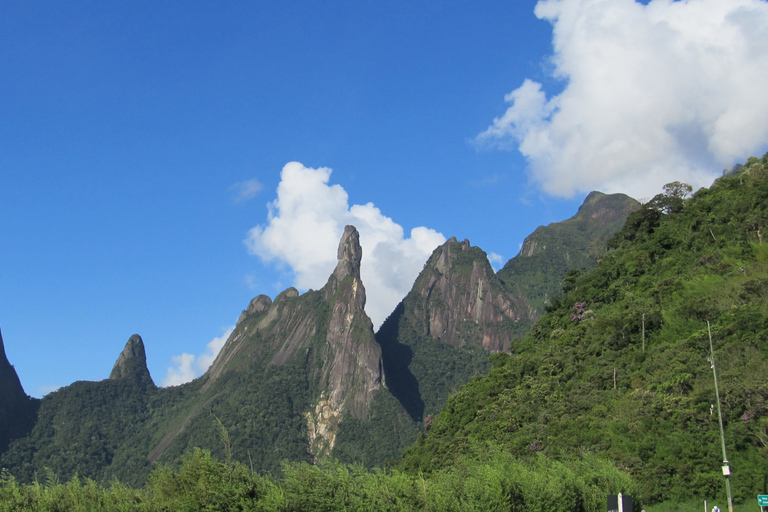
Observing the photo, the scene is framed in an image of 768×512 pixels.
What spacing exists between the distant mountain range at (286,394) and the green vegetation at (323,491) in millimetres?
102568

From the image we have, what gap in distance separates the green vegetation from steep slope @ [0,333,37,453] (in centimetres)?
14233

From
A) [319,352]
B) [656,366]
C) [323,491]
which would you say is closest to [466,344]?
[319,352]

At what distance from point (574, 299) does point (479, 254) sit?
137m

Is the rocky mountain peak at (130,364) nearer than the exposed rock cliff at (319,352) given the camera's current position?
No

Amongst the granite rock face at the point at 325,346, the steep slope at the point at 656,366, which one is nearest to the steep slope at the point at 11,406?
the granite rock face at the point at 325,346

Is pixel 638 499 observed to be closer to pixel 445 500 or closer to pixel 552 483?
pixel 552 483

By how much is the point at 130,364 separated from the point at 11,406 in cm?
4147

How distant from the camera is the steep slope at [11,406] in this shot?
15179 cm

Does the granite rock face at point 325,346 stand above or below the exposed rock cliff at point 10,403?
above

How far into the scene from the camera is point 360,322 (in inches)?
6447

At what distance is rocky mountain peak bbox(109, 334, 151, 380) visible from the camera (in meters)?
195

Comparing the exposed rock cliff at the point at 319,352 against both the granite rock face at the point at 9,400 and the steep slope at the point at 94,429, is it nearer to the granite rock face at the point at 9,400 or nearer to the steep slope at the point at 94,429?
the steep slope at the point at 94,429

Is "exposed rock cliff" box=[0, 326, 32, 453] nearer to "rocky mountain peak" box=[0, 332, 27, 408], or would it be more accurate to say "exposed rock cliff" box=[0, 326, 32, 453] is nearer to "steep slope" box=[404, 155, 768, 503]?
"rocky mountain peak" box=[0, 332, 27, 408]

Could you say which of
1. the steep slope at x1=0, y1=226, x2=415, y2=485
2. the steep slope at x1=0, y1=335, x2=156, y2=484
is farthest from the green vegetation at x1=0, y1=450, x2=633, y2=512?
the steep slope at x1=0, y1=335, x2=156, y2=484
